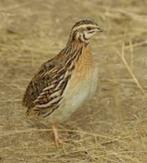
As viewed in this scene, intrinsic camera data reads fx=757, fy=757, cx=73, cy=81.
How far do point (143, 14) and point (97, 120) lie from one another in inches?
112

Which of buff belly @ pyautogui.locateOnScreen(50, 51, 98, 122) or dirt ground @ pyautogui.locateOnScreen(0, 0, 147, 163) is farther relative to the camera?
dirt ground @ pyautogui.locateOnScreen(0, 0, 147, 163)

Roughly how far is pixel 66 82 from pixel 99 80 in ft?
5.19

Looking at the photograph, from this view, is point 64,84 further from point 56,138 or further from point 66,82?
point 56,138

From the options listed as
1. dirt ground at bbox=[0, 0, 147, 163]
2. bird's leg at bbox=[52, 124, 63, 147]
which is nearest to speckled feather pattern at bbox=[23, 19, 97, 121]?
bird's leg at bbox=[52, 124, 63, 147]

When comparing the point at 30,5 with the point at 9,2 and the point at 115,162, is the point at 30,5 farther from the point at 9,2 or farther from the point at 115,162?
the point at 115,162

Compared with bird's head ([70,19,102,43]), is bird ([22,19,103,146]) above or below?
below

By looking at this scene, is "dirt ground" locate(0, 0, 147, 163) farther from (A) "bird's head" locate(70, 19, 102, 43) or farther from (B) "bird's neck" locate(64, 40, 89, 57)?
(A) "bird's head" locate(70, 19, 102, 43)

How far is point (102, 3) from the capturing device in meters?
9.45

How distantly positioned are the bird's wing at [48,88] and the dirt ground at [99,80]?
29 cm

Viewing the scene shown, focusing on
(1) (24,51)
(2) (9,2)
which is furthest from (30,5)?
(1) (24,51)

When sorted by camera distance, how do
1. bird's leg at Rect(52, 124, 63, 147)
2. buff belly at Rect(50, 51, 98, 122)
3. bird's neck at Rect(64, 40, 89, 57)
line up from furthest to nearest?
bird's leg at Rect(52, 124, 63, 147)
bird's neck at Rect(64, 40, 89, 57)
buff belly at Rect(50, 51, 98, 122)

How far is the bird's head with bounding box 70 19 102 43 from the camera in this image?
6055 millimetres

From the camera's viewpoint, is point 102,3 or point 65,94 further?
point 102,3

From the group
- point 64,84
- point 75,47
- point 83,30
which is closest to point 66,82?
point 64,84
